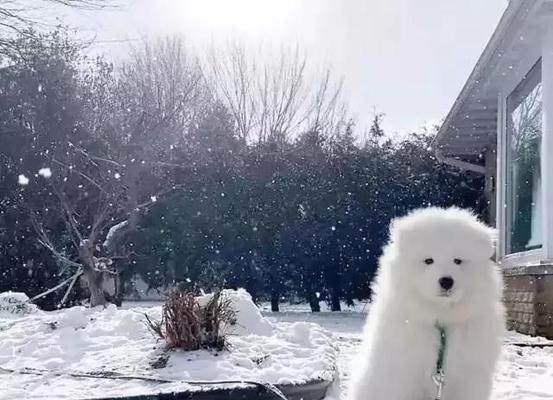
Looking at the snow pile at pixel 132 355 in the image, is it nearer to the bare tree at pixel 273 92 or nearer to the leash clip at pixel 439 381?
the leash clip at pixel 439 381

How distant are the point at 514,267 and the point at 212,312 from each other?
4.96 m

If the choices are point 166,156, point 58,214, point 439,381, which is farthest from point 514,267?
point 58,214

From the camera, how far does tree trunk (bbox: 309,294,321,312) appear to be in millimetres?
13688

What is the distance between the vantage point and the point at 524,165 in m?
9.07

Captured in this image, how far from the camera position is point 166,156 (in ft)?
46.1

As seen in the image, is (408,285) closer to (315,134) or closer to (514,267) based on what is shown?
(514,267)

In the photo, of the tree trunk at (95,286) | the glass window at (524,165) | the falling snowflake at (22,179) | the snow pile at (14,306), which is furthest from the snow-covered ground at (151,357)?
the falling snowflake at (22,179)

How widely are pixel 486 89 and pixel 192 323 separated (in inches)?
281

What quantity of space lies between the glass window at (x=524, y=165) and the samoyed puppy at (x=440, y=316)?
17.9 ft

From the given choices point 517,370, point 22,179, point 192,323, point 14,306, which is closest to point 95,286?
point 14,306

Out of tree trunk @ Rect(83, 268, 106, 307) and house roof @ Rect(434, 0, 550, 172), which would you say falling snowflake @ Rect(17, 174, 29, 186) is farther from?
house roof @ Rect(434, 0, 550, 172)

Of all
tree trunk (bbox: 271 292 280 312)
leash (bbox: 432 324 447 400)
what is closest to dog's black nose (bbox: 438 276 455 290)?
leash (bbox: 432 324 447 400)

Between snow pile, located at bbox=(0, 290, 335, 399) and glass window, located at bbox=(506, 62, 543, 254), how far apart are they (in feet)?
13.1

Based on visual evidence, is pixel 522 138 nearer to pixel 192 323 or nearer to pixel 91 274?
pixel 192 323
